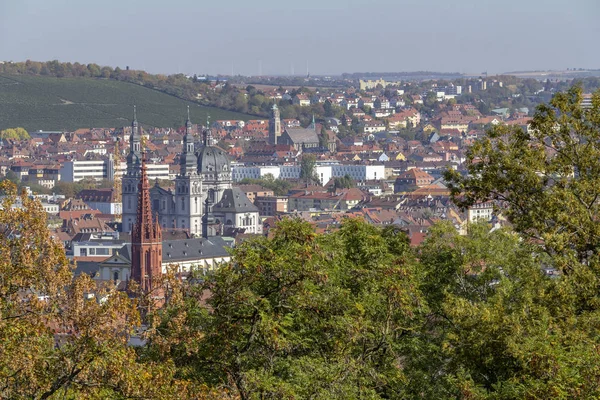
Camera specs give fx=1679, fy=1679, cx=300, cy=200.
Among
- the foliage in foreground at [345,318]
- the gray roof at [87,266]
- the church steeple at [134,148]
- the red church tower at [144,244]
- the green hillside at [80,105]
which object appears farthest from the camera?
the green hillside at [80,105]

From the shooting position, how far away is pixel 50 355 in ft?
48.4

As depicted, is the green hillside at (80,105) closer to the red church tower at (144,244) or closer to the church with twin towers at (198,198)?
the church with twin towers at (198,198)

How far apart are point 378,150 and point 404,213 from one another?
209ft

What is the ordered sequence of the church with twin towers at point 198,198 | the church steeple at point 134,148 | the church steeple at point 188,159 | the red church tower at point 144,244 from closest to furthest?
1. the red church tower at point 144,244
2. the church with twin towers at point 198,198
3. the church steeple at point 188,159
4. the church steeple at point 134,148

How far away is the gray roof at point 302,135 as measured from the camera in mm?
179062

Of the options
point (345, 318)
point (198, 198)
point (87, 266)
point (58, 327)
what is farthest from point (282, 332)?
point (198, 198)

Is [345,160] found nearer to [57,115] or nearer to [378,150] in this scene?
[378,150]

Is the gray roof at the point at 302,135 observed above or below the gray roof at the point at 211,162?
below

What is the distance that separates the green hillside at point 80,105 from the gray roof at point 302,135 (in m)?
10.8

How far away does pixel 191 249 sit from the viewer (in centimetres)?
8194

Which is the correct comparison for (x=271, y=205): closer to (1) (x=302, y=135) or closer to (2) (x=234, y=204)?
(2) (x=234, y=204)

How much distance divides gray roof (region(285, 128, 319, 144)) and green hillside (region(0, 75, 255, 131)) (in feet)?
35.4

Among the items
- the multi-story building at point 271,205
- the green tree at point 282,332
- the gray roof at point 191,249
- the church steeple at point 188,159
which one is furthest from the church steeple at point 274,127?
the green tree at point 282,332

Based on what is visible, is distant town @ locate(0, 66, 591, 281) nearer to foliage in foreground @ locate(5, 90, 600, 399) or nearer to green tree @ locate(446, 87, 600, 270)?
green tree @ locate(446, 87, 600, 270)
